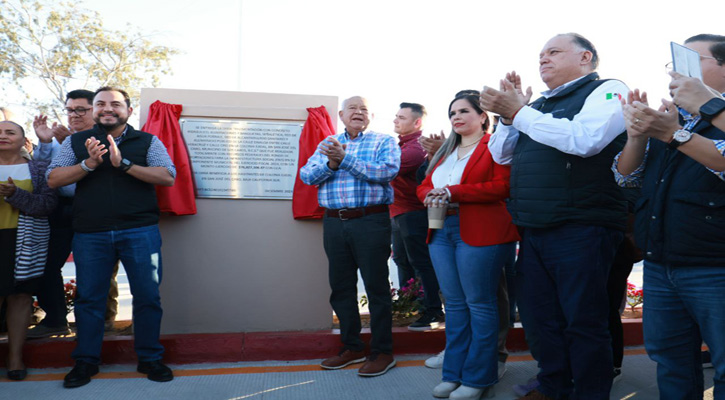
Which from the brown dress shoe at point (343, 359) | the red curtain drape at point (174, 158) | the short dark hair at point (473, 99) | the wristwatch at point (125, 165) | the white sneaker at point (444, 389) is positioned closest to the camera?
the white sneaker at point (444, 389)

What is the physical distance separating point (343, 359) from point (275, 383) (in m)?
0.57

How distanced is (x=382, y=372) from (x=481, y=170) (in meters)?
1.63

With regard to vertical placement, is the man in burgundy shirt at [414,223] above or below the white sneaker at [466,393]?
A: above

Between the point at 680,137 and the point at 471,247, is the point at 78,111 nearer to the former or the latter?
the point at 471,247

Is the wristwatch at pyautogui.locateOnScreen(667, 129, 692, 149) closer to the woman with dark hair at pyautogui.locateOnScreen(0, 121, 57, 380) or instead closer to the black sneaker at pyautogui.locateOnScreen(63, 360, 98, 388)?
the black sneaker at pyautogui.locateOnScreen(63, 360, 98, 388)

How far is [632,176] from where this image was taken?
247 centimetres

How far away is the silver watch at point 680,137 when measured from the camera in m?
1.99

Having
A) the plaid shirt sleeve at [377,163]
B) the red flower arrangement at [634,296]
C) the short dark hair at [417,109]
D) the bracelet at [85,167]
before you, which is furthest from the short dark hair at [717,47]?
the bracelet at [85,167]

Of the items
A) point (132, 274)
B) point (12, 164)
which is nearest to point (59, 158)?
point (12, 164)

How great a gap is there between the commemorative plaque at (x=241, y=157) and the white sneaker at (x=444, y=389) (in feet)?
6.73

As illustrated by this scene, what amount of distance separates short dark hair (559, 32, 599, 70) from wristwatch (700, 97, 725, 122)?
42.9 inches

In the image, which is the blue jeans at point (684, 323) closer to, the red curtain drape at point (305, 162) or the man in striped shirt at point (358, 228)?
the man in striped shirt at point (358, 228)

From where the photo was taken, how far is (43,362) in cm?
394

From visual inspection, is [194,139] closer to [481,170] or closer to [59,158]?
[59,158]
